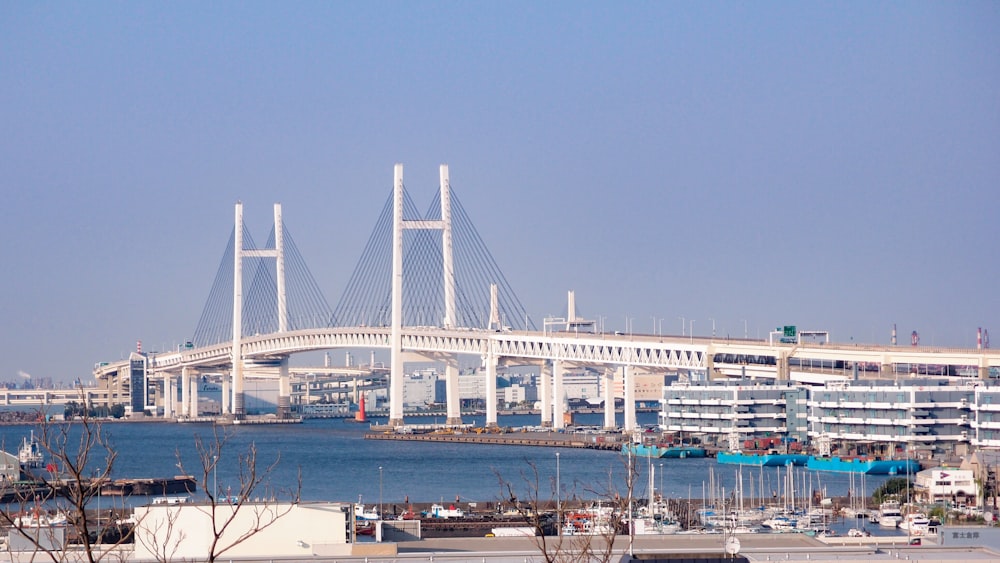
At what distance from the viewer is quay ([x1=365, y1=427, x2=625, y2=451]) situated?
32.2 m

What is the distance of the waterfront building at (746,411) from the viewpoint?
29.7m

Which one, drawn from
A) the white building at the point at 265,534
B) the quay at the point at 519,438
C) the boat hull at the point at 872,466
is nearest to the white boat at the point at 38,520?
the white building at the point at 265,534

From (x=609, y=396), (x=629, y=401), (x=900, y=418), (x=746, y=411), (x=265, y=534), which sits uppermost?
(x=609, y=396)

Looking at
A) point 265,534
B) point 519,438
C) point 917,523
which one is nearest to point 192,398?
point 519,438

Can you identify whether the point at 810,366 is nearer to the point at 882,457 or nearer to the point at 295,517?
the point at 882,457

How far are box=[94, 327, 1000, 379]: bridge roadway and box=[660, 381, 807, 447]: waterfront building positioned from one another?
176 cm

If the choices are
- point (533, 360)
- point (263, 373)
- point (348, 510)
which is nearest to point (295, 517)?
point (348, 510)

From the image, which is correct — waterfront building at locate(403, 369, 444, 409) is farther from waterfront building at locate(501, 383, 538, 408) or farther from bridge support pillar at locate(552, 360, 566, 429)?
bridge support pillar at locate(552, 360, 566, 429)

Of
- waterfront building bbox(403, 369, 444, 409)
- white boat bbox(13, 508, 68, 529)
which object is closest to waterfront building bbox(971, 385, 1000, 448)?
white boat bbox(13, 508, 68, 529)

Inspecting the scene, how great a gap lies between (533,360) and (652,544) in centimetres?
2903

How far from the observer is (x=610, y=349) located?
3641 centimetres

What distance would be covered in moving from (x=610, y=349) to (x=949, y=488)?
59.2ft

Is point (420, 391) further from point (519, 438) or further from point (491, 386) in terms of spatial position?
point (519, 438)

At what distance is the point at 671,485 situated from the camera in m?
21.8
